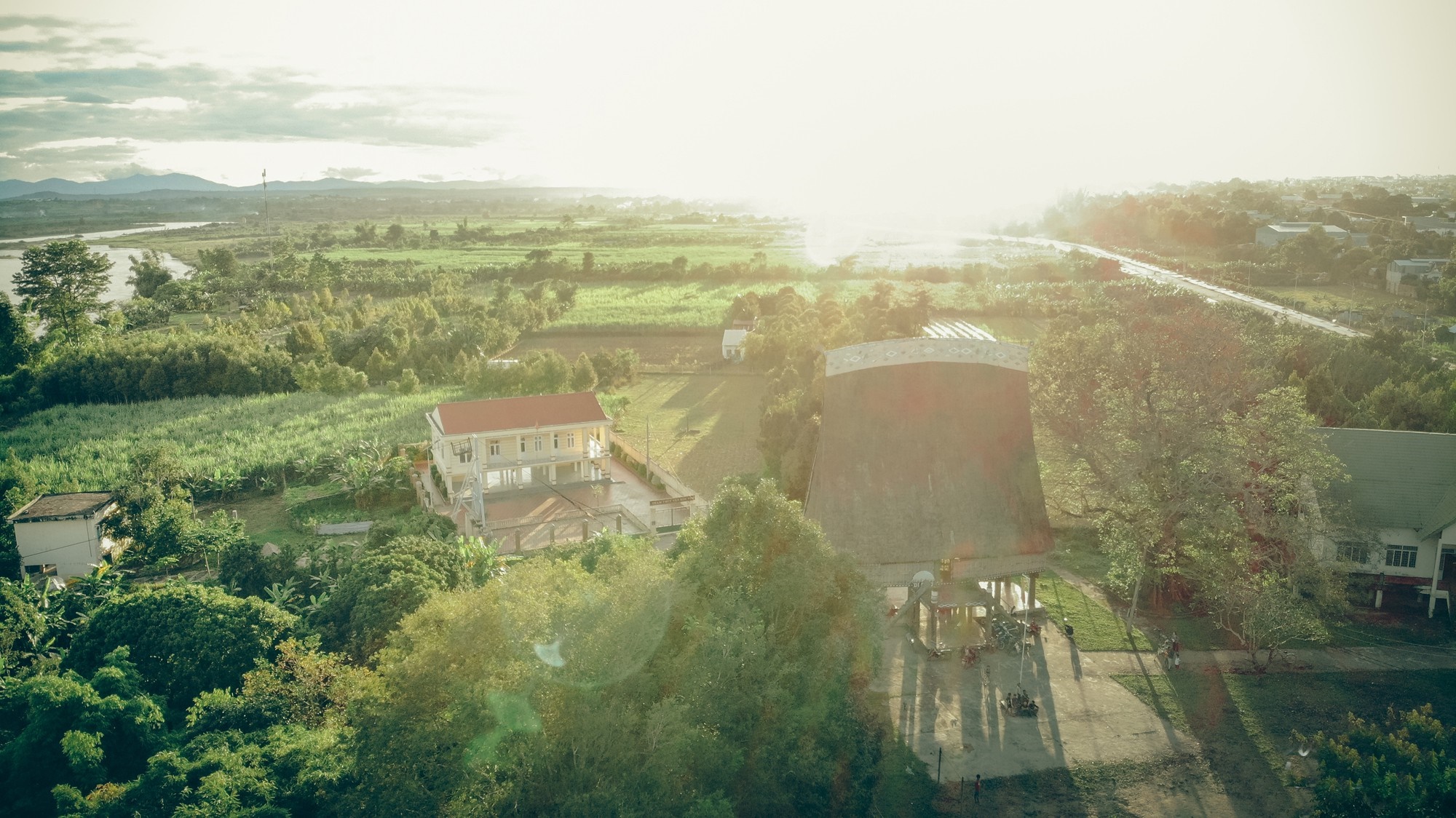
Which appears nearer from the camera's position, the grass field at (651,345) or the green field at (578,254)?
the grass field at (651,345)

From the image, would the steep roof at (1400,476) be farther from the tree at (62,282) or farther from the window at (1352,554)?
A: the tree at (62,282)

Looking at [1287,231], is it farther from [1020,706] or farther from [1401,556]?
[1020,706]

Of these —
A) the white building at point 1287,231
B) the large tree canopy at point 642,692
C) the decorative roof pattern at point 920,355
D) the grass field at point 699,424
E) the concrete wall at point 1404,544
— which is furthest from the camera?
the white building at point 1287,231

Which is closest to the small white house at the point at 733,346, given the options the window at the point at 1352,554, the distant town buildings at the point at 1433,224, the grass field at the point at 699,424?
the grass field at the point at 699,424

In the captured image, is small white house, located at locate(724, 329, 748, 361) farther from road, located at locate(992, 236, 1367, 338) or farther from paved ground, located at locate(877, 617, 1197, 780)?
paved ground, located at locate(877, 617, 1197, 780)

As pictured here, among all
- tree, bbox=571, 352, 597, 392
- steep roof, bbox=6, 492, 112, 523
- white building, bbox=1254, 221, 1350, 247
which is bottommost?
steep roof, bbox=6, 492, 112, 523

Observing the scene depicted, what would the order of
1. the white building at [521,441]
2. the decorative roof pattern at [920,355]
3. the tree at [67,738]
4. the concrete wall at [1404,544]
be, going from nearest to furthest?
the tree at [67,738] < the concrete wall at [1404,544] < the decorative roof pattern at [920,355] < the white building at [521,441]

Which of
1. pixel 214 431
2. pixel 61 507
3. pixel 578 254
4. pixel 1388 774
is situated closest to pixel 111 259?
pixel 578 254

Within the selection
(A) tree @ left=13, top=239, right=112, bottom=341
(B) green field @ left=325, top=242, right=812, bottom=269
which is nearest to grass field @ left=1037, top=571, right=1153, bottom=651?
(A) tree @ left=13, top=239, right=112, bottom=341
